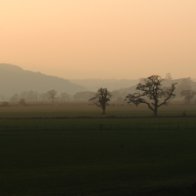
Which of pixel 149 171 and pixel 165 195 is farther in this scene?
pixel 149 171

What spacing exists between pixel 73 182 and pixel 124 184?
2.50 metres

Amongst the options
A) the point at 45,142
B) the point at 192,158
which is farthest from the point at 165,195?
the point at 45,142

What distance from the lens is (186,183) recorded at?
2506 centimetres

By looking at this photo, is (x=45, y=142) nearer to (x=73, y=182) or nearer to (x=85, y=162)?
(x=85, y=162)

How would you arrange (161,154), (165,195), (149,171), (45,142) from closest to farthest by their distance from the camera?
Result: (165,195)
(149,171)
(161,154)
(45,142)

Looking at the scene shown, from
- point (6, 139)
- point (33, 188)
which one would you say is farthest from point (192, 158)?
point (6, 139)

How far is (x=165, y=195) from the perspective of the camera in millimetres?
21281

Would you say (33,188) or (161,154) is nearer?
(33,188)

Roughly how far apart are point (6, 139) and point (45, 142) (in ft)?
16.7

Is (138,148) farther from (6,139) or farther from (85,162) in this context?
(6,139)

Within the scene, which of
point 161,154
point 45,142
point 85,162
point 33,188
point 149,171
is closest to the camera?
point 33,188

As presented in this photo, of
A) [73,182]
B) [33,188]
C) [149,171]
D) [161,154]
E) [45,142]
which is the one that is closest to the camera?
[33,188]

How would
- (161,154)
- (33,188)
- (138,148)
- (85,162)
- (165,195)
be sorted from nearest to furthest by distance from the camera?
(165,195), (33,188), (85,162), (161,154), (138,148)

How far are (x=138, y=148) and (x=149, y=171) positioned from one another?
47.2 feet
